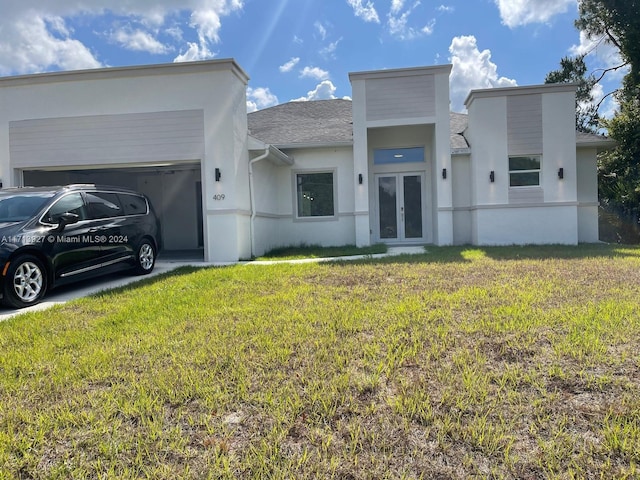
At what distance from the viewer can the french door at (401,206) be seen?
13.6 meters

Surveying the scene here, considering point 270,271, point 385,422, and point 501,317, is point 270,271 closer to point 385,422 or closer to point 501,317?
point 501,317

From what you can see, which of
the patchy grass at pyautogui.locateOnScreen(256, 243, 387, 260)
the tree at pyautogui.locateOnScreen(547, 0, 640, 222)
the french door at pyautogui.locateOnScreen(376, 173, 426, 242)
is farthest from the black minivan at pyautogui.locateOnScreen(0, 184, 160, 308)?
the tree at pyautogui.locateOnScreen(547, 0, 640, 222)

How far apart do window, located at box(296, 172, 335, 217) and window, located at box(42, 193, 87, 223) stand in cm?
733

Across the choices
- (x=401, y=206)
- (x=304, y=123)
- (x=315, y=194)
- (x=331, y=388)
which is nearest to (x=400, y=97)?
(x=401, y=206)

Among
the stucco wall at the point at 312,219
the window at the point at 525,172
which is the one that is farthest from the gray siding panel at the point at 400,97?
the window at the point at 525,172

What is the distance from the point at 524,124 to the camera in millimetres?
12016

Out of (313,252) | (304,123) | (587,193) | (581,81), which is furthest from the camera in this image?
(581,81)

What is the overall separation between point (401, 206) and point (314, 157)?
3452mm

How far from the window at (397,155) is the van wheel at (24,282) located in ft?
33.9

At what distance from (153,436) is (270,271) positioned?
225 inches

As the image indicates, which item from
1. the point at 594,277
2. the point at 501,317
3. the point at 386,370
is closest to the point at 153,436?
the point at 386,370

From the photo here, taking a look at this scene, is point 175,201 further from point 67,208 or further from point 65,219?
point 65,219

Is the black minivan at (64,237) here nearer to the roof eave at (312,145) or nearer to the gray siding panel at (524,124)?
the roof eave at (312,145)

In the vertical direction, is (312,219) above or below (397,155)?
below
